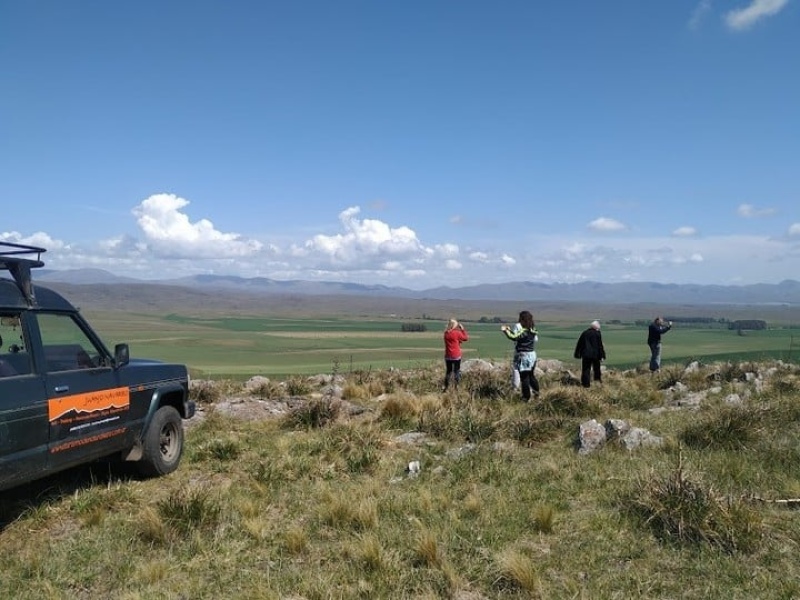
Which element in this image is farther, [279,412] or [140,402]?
[279,412]

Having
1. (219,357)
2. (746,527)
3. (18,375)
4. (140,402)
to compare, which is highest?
(18,375)

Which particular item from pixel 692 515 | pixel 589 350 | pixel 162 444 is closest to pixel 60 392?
pixel 162 444

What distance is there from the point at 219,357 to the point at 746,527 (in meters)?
33.7

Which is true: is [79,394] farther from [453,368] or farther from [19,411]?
[453,368]

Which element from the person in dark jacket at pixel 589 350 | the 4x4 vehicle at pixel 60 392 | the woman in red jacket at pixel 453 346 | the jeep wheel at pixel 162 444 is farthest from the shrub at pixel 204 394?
the person in dark jacket at pixel 589 350

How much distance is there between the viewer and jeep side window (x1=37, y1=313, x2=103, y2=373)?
5.69 metres

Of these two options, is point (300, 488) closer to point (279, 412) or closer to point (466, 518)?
point (466, 518)

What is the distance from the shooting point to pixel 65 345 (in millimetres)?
6027

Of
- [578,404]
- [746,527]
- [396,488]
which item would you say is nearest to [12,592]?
[396,488]

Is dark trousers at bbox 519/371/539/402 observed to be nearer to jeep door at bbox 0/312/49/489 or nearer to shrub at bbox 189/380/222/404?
shrub at bbox 189/380/222/404

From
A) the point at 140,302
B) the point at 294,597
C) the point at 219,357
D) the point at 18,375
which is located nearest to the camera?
the point at 294,597

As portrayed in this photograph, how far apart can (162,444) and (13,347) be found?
245cm

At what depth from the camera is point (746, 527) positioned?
186 inches

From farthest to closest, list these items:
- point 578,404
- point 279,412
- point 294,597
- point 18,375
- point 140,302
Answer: point 140,302, point 279,412, point 578,404, point 18,375, point 294,597
